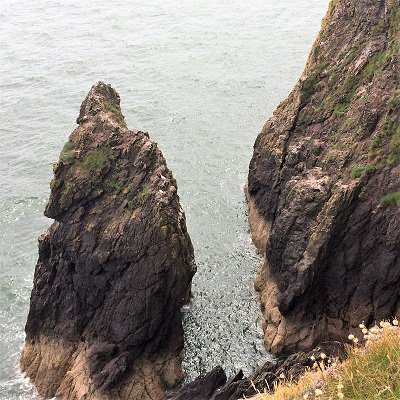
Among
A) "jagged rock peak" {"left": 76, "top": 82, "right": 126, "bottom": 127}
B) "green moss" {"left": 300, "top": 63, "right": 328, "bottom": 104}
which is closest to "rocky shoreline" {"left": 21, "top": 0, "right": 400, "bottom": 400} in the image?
"jagged rock peak" {"left": 76, "top": 82, "right": 126, "bottom": 127}

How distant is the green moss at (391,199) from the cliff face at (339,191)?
0.16ft

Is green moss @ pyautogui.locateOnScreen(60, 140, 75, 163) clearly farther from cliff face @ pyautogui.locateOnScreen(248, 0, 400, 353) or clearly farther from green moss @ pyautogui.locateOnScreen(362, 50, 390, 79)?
green moss @ pyautogui.locateOnScreen(362, 50, 390, 79)

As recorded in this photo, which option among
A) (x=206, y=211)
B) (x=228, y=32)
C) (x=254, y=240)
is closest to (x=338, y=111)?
(x=254, y=240)

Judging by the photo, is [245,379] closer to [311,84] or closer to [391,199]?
[391,199]

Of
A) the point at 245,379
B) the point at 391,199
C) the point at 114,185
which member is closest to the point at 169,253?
the point at 114,185

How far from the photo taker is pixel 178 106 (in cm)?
6047

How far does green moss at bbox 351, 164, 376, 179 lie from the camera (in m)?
27.7

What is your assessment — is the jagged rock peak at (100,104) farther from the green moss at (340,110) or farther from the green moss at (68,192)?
the green moss at (340,110)

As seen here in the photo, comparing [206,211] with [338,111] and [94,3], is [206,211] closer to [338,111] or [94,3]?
[338,111]

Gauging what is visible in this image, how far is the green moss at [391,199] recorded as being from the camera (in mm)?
26370

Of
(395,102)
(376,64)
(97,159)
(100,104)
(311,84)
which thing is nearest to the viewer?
(395,102)

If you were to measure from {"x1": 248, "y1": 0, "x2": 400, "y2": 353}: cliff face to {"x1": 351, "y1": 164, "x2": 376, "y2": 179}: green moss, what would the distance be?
0.05m

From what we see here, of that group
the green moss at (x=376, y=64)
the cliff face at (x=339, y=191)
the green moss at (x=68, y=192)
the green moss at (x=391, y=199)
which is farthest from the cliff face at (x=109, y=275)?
the green moss at (x=376, y=64)

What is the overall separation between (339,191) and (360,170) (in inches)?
60.9
